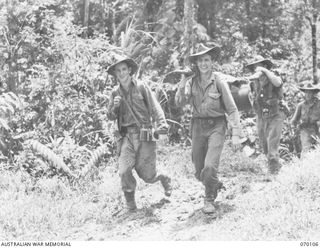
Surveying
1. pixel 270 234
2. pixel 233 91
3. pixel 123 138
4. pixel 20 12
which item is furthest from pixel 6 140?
pixel 270 234

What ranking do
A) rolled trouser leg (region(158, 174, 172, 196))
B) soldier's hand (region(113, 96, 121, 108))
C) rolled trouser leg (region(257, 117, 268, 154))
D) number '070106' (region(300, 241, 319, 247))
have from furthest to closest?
rolled trouser leg (region(257, 117, 268, 154)), rolled trouser leg (region(158, 174, 172, 196)), soldier's hand (region(113, 96, 121, 108)), number '070106' (region(300, 241, 319, 247))

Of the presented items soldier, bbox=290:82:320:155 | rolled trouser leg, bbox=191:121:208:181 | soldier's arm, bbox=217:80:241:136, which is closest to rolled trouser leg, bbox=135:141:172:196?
rolled trouser leg, bbox=191:121:208:181

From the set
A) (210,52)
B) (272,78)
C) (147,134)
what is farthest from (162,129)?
(272,78)

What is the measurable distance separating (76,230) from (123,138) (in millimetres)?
1370

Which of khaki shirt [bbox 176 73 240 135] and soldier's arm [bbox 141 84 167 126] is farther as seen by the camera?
soldier's arm [bbox 141 84 167 126]

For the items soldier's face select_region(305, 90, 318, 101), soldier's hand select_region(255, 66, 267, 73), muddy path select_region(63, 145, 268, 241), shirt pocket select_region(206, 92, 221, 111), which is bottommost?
muddy path select_region(63, 145, 268, 241)

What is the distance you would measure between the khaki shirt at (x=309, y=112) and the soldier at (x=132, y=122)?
5103mm

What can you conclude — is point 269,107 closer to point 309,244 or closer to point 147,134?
point 147,134

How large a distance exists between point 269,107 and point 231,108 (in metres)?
2.67

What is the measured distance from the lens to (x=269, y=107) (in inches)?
339

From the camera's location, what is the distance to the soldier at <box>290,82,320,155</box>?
10688 mm

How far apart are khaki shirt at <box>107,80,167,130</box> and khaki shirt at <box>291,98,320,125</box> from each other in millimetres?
5129

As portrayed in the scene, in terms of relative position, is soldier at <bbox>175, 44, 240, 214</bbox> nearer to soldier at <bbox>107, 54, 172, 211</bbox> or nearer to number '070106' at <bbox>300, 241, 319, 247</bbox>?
soldier at <bbox>107, 54, 172, 211</bbox>

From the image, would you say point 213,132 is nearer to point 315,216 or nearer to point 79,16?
point 315,216
